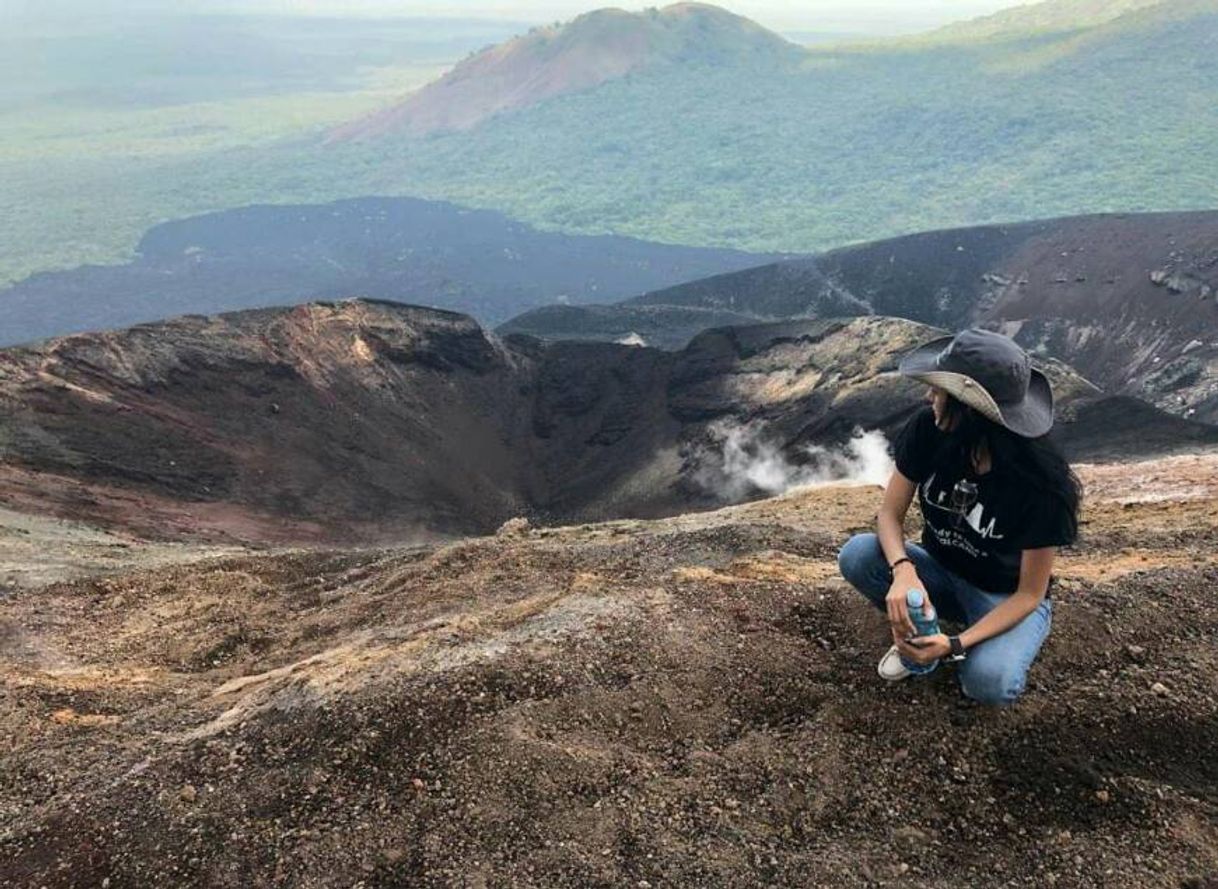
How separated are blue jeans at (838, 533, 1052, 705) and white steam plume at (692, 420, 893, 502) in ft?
73.1

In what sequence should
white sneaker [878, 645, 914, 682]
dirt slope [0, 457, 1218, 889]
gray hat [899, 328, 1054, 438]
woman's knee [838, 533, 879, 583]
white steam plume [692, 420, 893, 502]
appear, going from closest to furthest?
1. gray hat [899, 328, 1054, 438]
2. dirt slope [0, 457, 1218, 889]
3. white sneaker [878, 645, 914, 682]
4. woman's knee [838, 533, 879, 583]
5. white steam plume [692, 420, 893, 502]

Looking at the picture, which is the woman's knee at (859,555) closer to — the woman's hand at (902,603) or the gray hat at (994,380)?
the woman's hand at (902,603)

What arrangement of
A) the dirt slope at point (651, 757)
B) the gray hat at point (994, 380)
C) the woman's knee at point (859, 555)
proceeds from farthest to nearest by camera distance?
the woman's knee at point (859, 555) < the dirt slope at point (651, 757) < the gray hat at point (994, 380)

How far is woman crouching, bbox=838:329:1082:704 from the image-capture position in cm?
448

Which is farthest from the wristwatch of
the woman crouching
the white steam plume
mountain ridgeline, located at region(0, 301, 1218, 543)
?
the white steam plume

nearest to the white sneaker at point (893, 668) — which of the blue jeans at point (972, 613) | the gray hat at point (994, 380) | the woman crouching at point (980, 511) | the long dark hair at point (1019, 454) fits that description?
the woman crouching at point (980, 511)

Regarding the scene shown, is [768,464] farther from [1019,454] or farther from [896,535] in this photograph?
[1019,454]

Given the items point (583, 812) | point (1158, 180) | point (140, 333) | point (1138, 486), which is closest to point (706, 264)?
point (1158, 180)

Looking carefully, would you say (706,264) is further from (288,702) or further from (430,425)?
(288,702)

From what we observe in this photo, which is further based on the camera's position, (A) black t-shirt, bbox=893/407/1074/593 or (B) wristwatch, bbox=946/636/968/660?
(B) wristwatch, bbox=946/636/968/660

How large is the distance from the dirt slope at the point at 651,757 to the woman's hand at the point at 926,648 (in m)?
0.68

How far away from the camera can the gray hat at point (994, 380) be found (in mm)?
4410

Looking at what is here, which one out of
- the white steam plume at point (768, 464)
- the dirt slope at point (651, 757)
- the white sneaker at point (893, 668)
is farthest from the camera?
the white steam plume at point (768, 464)

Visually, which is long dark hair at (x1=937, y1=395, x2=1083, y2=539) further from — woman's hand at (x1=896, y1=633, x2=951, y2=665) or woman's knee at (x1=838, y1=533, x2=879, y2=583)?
woman's knee at (x1=838, y1=533, x2=879, y2=583)
